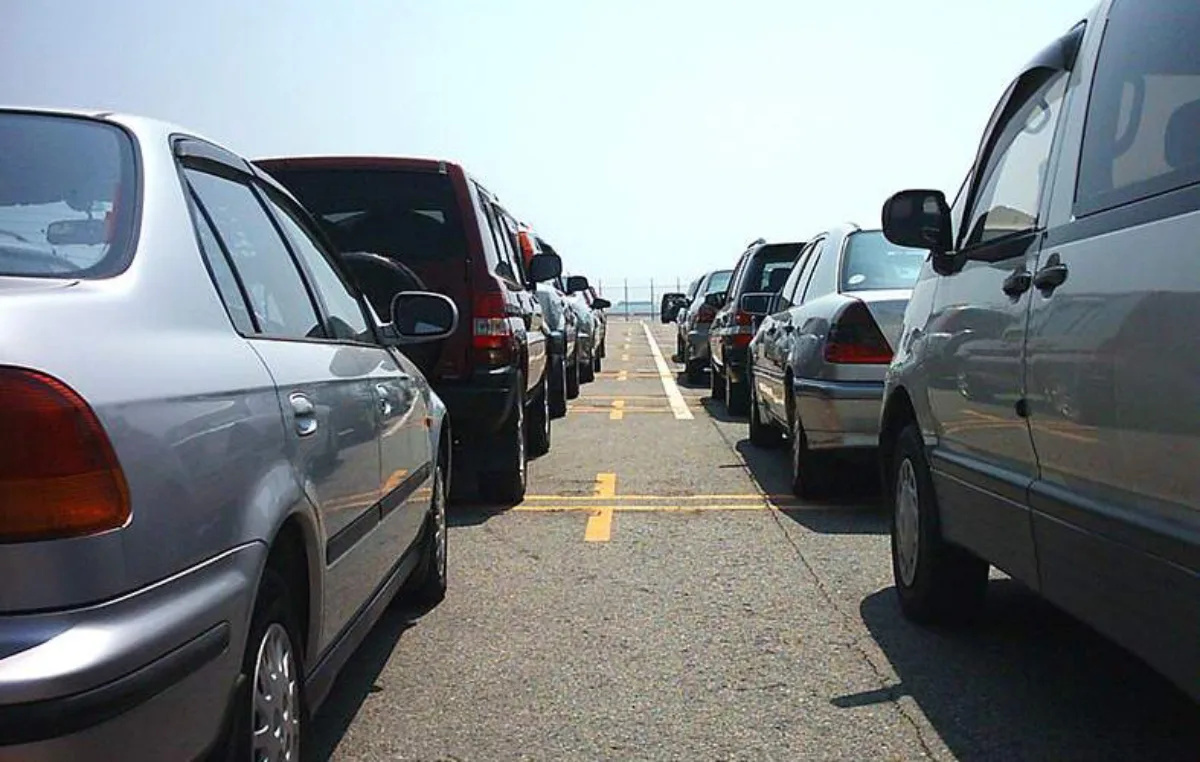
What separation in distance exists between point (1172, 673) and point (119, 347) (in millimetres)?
2260

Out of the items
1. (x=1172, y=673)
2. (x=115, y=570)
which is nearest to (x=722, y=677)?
(x=1172, y=673)

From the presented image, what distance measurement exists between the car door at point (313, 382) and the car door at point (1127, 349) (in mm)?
1915

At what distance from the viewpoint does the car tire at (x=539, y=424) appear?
392 inches

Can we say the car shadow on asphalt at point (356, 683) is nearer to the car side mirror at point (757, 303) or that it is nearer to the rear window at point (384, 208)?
the rear window at point (384, 208)

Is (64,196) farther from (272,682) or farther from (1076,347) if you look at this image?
(1076,347)

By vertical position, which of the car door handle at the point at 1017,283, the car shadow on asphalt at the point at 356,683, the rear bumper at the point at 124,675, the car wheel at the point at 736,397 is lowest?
the car wheel at the point at 736,397

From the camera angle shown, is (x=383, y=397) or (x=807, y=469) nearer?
(x=383, y=397)

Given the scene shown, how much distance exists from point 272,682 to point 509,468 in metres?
5.05

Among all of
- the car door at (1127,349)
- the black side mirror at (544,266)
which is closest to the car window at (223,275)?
the car door at (1127,349)

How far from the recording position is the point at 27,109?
9.89 ft

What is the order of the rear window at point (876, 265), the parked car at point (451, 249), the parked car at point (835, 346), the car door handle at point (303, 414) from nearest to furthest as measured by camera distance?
the car door handle at point (303, 414), the parked car at point (835, 346), the parked car at point (451, 249), the rear window at point (876, 265)

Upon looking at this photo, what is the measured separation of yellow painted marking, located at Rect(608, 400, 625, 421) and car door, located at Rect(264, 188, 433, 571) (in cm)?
878

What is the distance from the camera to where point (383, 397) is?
4.11 m

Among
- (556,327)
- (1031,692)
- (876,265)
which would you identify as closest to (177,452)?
(1031,692)
